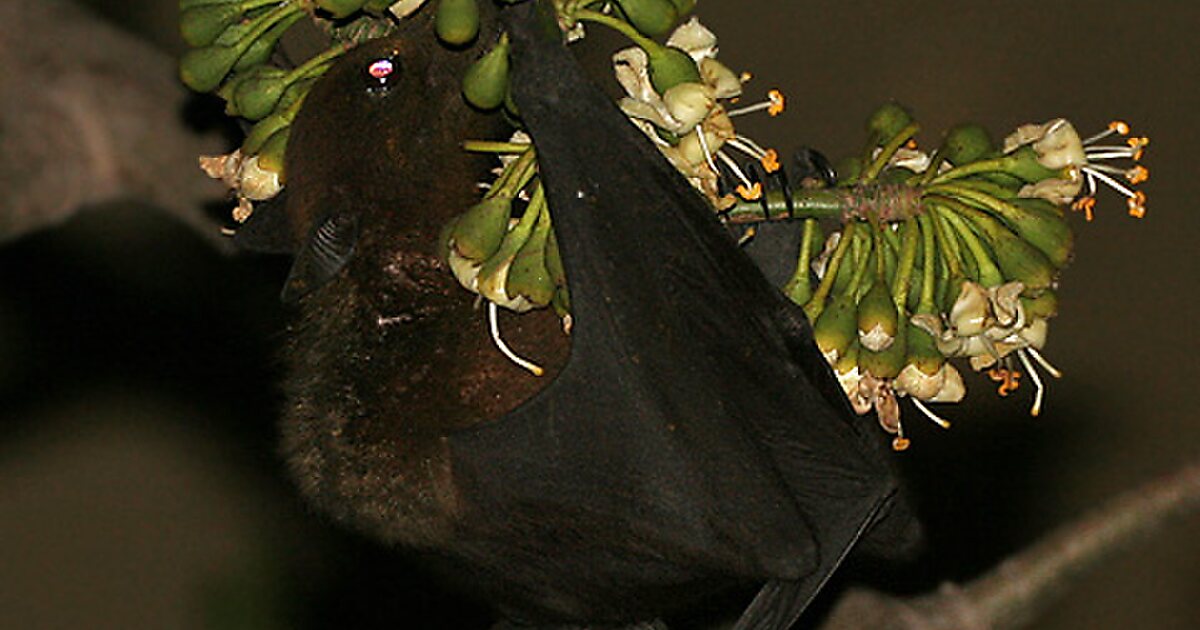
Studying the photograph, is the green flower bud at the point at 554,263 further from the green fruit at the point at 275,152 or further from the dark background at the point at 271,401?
the dark background at the point at 271,401

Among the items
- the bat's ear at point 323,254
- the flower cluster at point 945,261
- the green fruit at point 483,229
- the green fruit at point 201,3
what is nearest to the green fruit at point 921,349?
the flower cluster at point 945,261

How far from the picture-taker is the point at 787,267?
231 centimetres

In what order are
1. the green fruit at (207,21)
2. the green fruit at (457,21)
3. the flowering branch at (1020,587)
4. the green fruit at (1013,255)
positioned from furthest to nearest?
the flowering branch at (1020,587), the green fruit at (207,21), the green fruit at (1013,255), the green fruit at (457,21)

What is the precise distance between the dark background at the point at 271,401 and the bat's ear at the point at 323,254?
1.76 meters

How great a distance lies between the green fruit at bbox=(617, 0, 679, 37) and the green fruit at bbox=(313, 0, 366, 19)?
26cm

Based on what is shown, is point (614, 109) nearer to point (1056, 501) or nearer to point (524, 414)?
point (524, 414)

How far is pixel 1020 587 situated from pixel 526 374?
1.56 m

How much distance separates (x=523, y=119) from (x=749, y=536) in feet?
1.58

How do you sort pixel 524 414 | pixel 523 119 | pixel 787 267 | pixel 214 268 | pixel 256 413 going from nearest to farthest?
pixel 523 119
pixel 524 414
pixel 787 267
pixel 214 268
pixel 256 413

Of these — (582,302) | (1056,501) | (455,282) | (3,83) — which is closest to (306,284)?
(455,282)

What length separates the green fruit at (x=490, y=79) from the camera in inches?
73.7

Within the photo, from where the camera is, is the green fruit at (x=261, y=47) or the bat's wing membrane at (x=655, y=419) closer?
the bat's wing membrane at (x=655, y=419)

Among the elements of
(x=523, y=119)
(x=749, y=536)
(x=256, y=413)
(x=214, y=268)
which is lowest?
(x=256, y=413)

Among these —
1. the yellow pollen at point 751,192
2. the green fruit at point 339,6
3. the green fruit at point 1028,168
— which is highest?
the green fruit at point 1028,168
